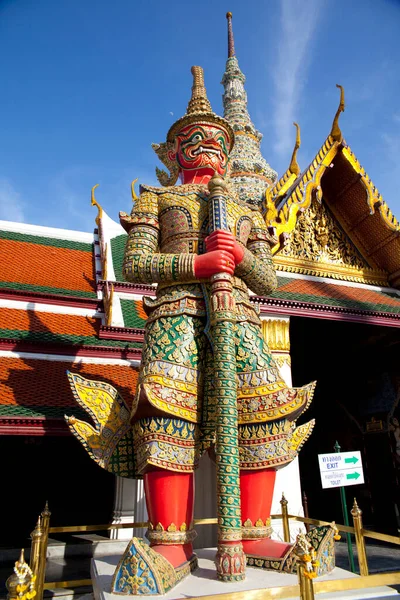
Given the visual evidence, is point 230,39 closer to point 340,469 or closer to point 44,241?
point 44,241

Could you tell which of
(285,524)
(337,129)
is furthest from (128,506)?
(337,129)

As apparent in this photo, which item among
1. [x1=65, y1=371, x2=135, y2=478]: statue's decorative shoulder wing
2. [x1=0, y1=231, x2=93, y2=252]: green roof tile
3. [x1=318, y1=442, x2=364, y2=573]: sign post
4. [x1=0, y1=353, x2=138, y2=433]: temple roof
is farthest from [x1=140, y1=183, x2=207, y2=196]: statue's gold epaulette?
[x1=0, y1=231, x2=93, y2=252]: green roof tile

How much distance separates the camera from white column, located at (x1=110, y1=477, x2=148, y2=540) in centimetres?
453

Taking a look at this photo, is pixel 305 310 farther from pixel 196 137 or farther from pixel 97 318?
pixel 97 318

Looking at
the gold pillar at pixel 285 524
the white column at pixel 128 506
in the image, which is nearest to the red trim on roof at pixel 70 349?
the white column at pixel 128 506

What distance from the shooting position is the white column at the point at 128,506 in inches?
178

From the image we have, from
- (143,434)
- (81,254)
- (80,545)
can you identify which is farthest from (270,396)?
(81,254)

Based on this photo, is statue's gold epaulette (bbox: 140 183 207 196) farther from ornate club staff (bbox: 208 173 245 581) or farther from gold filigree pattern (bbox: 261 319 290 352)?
gold filigree pattern (bbox: 261 319 290 352)

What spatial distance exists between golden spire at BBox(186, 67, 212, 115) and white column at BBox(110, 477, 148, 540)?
143 inches

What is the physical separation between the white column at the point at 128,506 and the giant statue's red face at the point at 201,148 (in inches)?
124

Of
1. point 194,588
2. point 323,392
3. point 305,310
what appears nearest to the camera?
point 194,588

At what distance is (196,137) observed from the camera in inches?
154

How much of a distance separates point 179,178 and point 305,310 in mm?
2265

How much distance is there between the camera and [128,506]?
5039 millimetres
